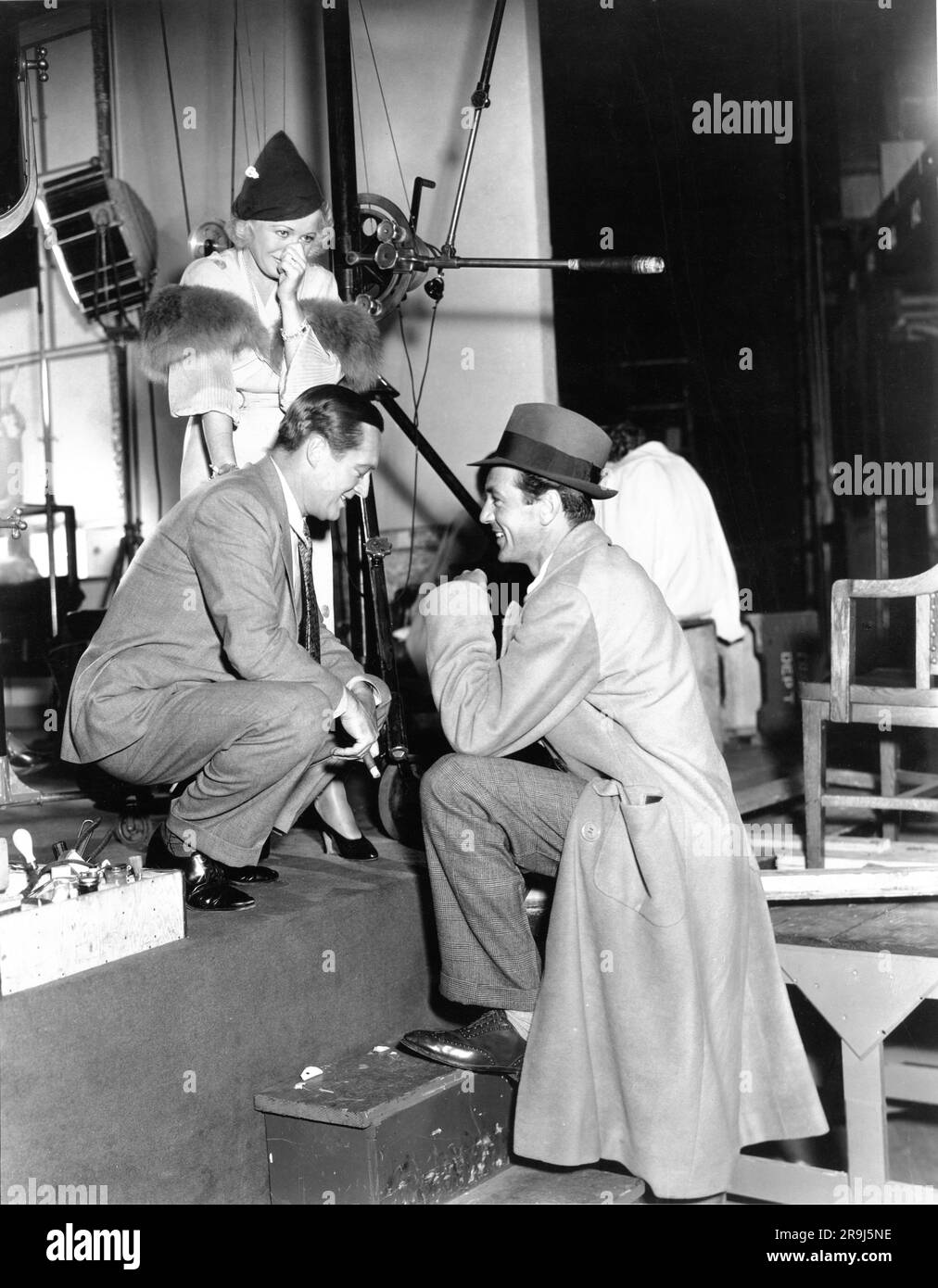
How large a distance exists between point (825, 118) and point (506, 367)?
228cm

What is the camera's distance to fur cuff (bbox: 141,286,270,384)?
3.15 m

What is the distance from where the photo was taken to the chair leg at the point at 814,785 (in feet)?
12.2

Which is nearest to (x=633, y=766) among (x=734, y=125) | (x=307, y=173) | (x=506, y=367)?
(x=307, y=173)

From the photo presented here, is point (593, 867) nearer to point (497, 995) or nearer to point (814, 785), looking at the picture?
point (497, 995)

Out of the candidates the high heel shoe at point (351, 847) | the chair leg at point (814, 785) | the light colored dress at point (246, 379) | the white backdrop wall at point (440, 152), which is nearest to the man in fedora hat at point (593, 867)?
the high heel shoe at point (351, 847)

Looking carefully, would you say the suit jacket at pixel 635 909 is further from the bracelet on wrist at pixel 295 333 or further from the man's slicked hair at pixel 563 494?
the bracelet on wrist at pixel 295 333

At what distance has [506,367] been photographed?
6.01 meters

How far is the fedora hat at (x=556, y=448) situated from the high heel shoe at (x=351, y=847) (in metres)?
1.15

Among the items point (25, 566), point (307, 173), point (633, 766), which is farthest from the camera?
point (25, 566)

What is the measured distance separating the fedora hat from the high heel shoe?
1149 mm

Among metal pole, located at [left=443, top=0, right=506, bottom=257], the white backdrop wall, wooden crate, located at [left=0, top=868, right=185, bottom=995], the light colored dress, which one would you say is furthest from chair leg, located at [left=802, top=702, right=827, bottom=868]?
the white backdrop wall

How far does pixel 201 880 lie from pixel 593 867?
90 cm
